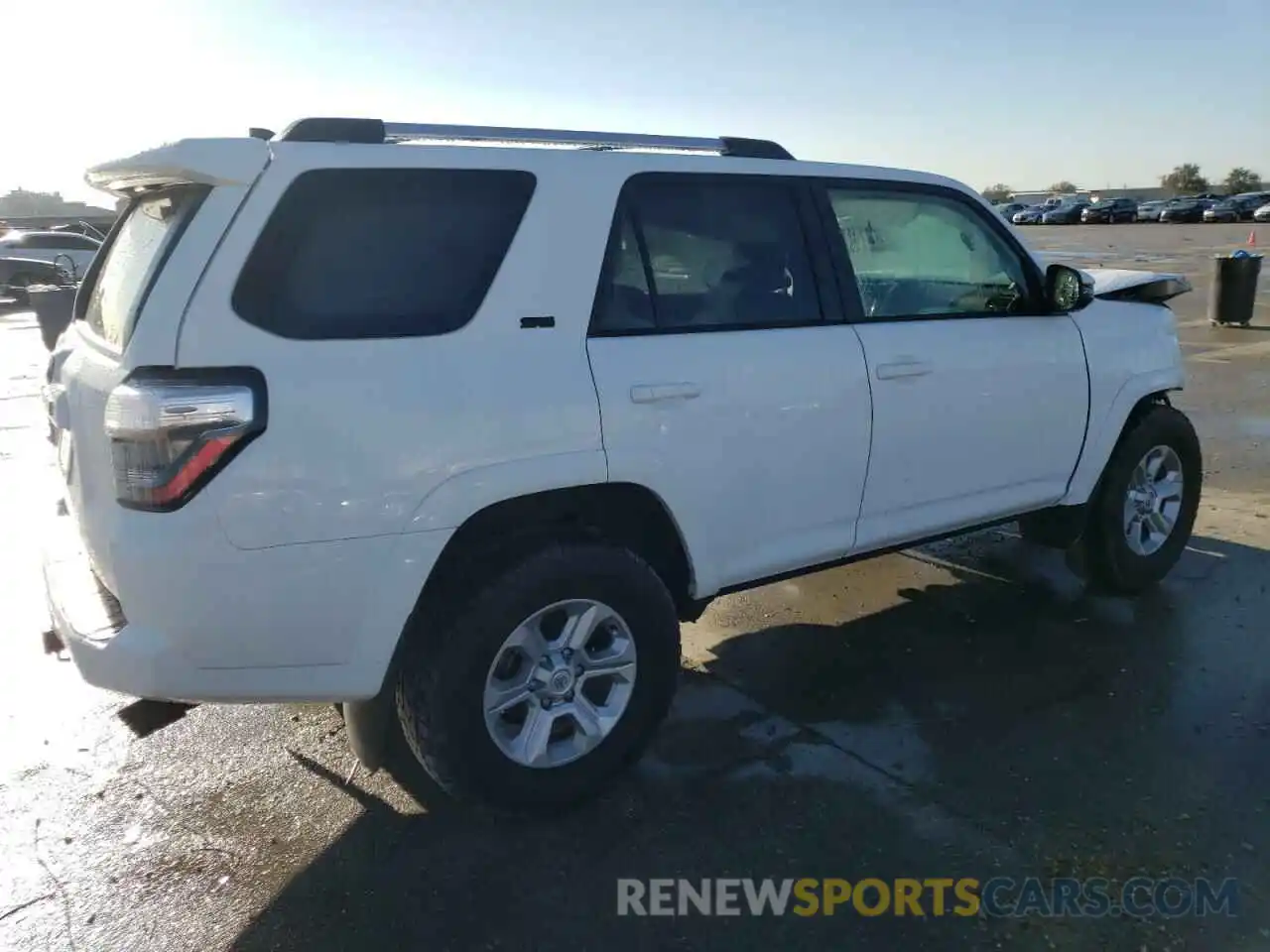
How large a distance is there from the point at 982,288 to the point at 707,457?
5.75 ft

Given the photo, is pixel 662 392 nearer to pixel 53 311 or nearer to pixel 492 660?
pixel 492 660

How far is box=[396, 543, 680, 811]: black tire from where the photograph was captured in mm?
2768

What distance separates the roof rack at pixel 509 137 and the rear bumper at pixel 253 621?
1.15 m

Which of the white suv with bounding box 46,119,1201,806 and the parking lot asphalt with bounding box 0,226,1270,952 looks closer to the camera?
the white suv with bounding box 46,119,1201,806

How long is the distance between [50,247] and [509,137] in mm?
23505

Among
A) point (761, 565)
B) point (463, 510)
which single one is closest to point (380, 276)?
point (463, 510)

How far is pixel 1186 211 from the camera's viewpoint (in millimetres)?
55438

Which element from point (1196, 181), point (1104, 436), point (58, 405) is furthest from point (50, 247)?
point (1196, 181)

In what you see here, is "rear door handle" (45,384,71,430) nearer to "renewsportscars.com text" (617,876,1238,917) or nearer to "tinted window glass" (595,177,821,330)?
"tinted window glass" (595,177,821,330)

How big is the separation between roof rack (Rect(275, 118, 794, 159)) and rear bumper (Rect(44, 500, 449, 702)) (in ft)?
3.78

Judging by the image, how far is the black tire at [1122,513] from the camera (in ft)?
15.0

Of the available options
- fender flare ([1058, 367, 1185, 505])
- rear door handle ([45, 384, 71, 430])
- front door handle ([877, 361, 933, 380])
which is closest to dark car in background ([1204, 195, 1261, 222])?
fender flare ([1058, 367, 1185, 505])

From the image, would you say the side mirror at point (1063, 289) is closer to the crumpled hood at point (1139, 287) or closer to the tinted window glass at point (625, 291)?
the crumpled hood at point (1139, 287)

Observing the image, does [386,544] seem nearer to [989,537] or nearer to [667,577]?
[667,577]
